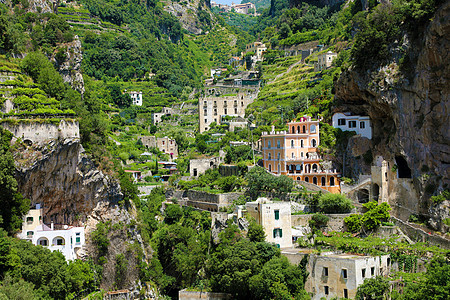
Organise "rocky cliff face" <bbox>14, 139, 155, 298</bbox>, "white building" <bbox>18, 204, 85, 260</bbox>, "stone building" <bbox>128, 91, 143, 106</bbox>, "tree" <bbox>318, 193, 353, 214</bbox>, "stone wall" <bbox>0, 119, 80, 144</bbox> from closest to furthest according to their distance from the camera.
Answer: "white building" <bbox>18, 204, 85, 260</bbox> → "stone wall" <bbox>0, 119, 80, 144</bbox> → "rocky cliff face" <bbox>14, 139, 155, 298</bbox> → "tree" <bbox>318, 193, 353, 214</bbox> → "stone building" <bbox>128, 91, 143, 106</bbox>

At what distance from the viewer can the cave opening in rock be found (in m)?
55.2

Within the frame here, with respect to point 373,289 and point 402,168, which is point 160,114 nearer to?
point 402,168

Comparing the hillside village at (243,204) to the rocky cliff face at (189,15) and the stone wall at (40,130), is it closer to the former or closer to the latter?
the stone wall at (40,130)

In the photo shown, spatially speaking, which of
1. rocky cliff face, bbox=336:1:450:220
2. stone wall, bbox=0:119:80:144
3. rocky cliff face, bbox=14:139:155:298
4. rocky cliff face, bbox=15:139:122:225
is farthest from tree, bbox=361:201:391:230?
stone wall, bbox=0:119:80:144

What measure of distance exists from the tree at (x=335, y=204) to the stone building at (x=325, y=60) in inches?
1637

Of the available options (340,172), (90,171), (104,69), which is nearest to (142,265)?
(90,171)

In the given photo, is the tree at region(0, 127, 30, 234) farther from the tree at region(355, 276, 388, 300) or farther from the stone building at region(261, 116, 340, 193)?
the tree at region(355, 276, 388, 300)

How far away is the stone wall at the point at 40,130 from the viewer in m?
51.2

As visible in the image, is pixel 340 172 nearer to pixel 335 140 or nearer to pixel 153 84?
pixel 335 140

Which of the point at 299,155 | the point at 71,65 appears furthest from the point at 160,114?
the point at 299,155

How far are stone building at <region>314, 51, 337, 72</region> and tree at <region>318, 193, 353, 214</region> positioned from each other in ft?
136

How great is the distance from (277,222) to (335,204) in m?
6.04


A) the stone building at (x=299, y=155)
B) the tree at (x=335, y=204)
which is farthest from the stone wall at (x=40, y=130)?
the tree at (x=335, y=204)

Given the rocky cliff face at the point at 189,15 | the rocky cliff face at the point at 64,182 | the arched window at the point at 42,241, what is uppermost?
the rocky cliff face at the point at 189,15
